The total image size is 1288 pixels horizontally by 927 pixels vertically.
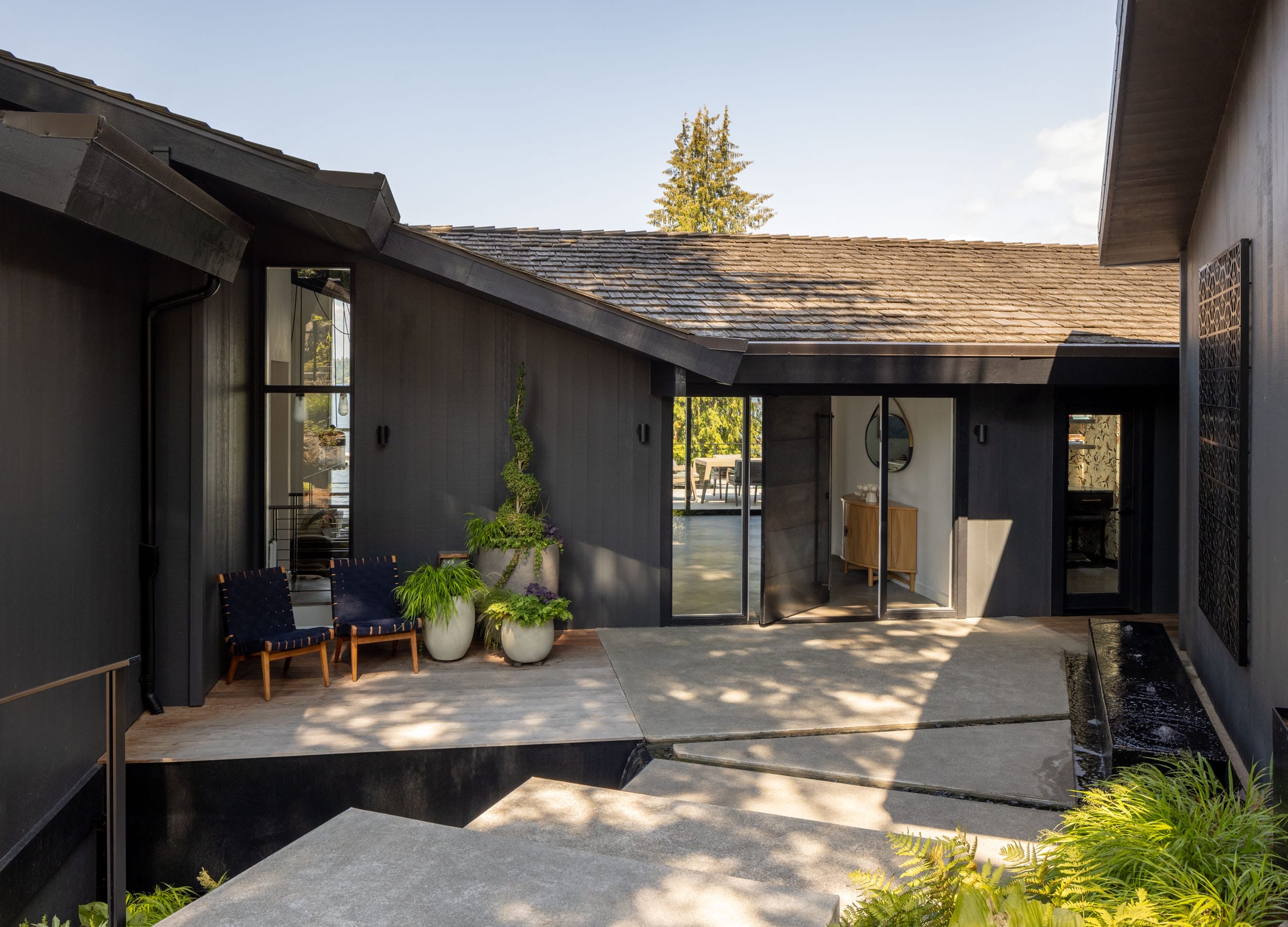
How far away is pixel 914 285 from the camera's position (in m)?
9.25

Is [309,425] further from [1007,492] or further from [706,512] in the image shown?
[1007,492]

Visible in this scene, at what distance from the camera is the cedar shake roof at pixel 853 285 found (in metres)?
8.04

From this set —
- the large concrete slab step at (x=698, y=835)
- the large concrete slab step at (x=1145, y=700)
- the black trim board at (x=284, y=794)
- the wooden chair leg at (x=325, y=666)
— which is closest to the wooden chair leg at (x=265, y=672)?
the wooden chair leg at (x=325, y=666)

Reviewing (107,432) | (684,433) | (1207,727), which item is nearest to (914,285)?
(684,433)

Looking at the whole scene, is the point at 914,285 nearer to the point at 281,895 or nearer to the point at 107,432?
the point at 107,432

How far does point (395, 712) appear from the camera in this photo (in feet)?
18.4

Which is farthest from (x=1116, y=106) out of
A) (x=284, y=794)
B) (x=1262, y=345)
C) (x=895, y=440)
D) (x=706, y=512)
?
(x=284, y=794)

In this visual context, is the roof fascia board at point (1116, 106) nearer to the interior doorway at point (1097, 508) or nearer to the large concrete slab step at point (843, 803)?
the interior doorway at point (1097, 508)

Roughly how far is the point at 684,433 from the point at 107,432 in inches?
175

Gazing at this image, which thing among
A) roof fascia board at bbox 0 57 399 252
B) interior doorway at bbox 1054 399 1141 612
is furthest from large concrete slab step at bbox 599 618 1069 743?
roof fascia board at bbox 0 57 399 252

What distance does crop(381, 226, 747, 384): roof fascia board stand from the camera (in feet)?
21.2

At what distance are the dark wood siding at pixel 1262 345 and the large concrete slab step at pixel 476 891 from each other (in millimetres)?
2553

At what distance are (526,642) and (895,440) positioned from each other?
15.1 feet

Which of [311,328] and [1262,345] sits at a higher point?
[311,328]
